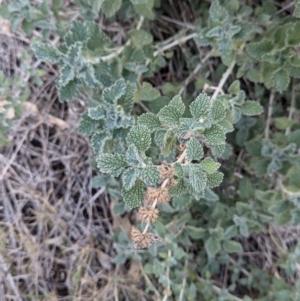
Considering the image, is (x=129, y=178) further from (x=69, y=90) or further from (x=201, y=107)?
(x=69, y=90)

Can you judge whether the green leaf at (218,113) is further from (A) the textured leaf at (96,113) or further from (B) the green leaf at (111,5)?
(B) the green leaf at (111,5)

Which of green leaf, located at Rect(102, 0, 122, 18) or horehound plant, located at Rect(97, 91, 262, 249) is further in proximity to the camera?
green leaf, located at Rect(102, 0, 122, 18)

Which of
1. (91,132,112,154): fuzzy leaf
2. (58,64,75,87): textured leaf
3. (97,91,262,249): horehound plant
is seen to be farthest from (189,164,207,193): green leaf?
(58,64,75,87): textured leaf

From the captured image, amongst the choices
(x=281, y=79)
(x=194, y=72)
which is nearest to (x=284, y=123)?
(x=281, y=79)

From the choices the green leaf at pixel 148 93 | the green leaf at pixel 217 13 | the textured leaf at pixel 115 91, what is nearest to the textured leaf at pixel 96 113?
the textured leaf at pixel 115 91

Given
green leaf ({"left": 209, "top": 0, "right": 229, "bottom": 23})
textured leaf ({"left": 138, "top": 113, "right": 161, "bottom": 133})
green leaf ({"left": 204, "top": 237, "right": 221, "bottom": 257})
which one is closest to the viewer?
textured leaf ({"left": 138, "top": 113, "right": 161, "bottom": 133})

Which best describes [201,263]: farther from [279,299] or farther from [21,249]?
[21,249]

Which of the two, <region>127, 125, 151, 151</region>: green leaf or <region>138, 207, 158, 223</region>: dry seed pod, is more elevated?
<region>127, 125, 151, 151</region>: green leaf

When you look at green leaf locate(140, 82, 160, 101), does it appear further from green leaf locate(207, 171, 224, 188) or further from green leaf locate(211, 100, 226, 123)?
green leaf locate(207, 171, 224, 188)
